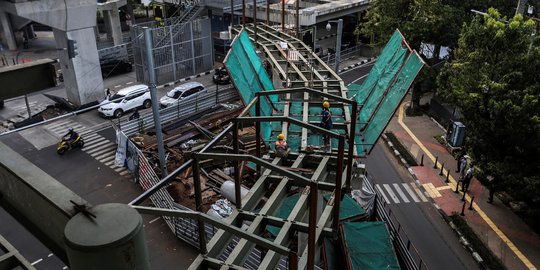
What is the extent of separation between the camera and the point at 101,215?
367 centimetres

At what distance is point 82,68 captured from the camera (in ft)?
116

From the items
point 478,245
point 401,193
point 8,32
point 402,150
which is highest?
point 8,32

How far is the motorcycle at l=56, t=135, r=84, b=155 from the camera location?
28078 millimetres

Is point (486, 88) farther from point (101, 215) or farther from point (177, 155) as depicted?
point (101, 215)

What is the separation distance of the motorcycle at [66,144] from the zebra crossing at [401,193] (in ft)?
63.1

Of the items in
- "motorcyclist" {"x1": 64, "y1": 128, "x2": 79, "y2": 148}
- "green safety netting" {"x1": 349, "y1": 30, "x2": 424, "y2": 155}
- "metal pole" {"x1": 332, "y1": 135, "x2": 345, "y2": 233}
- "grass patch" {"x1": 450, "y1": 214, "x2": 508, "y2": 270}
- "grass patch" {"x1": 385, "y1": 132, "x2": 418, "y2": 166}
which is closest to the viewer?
"metal pole" {"x1": 332, "y1": 135, "x2": 345, "y2": 233}

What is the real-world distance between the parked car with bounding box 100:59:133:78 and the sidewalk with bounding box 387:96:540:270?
2806 centimetres

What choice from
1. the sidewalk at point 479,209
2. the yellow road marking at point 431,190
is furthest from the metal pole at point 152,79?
the sidewalk at point 479,209

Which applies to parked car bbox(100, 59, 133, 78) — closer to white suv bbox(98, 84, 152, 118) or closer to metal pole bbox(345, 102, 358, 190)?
white suv bbox(98, 84, 152, 118)

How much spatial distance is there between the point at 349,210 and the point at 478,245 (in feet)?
23.4

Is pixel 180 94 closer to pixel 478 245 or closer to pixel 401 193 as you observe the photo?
pixel 401 193

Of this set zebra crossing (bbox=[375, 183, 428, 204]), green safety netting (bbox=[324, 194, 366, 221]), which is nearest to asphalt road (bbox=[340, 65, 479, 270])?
zebra crossing (bbox=[375, 183, 428, 204])

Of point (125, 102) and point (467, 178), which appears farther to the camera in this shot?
point (125, 102)

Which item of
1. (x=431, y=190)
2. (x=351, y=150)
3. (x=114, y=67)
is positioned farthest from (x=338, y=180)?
(x=114, y=67)
